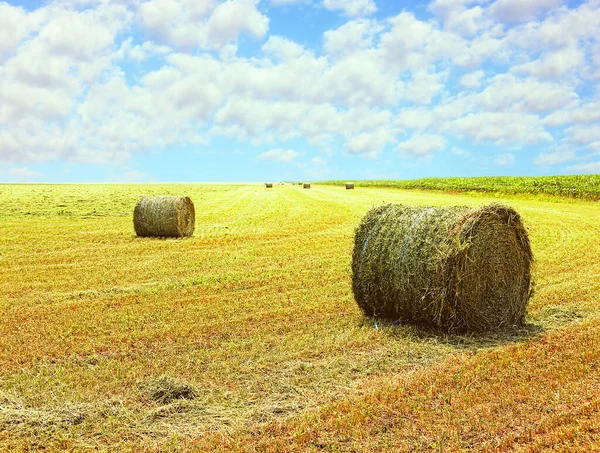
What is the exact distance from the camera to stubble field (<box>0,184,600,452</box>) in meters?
5.21

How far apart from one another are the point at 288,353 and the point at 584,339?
159 inches

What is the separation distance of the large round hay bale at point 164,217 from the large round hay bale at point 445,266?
11.1 m

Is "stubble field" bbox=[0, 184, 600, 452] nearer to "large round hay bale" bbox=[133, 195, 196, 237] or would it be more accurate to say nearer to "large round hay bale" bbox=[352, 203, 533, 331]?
"large round hay bale" bbox=[352, 203, 533, 331]

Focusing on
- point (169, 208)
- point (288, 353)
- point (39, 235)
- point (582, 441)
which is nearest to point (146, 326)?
point (288, 353)

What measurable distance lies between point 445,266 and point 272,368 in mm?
→ 2911

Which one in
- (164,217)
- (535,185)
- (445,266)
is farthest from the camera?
(535,185)

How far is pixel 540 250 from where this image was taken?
15586mm

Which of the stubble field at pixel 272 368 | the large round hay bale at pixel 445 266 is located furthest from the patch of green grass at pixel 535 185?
the large round hay bale at pixel 445 266

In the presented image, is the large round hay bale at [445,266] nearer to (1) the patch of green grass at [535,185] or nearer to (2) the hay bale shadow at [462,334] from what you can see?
(2) the hay bale shadow at [462,334]

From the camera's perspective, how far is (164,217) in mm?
19031

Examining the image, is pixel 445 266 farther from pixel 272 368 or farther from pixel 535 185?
pixel 535 185

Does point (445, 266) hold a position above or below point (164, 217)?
below

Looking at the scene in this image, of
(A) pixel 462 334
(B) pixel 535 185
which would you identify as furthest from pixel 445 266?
(B) pixel 535 185

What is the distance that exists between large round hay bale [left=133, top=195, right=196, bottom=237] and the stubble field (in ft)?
18.5
